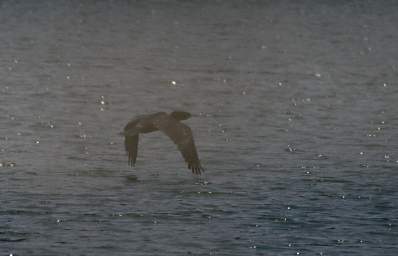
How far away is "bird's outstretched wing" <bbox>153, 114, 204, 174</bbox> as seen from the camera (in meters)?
27.9

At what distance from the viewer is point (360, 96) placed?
49688mm

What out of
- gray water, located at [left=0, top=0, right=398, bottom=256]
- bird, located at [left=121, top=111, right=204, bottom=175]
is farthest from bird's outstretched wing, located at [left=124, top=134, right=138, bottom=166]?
bird, located at [left=121, top=111, right=204, bottom=175]

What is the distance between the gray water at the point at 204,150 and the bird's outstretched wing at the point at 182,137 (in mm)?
1011

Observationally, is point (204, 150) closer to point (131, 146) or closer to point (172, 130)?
point (131, 146)

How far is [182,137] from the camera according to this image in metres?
28.6

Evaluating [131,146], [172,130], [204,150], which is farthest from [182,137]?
[204,150]

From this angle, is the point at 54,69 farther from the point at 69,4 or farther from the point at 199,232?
the point at 69,4

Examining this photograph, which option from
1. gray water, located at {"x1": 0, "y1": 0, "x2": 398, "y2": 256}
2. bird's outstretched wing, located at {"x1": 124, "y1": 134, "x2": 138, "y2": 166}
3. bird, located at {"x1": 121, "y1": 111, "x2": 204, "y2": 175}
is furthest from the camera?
bird's outstretched wing, located at {"x1": 124, "y1": 134, "x2": 138, "y2": 166}

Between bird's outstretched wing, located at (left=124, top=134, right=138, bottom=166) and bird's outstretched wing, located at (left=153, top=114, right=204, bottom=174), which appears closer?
bird's outstretched wing, located at (left=153, top=114, right=204, bottom=174)

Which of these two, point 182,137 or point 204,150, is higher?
point 204,150

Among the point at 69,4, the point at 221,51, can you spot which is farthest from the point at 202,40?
the point at 69,4

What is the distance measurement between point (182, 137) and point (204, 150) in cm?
793

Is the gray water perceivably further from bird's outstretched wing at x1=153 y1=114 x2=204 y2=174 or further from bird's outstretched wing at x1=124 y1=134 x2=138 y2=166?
bird's outstretched wing at x1=153 y1=114 x2=204 y2=174

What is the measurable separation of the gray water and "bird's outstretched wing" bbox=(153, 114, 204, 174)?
101 cm
